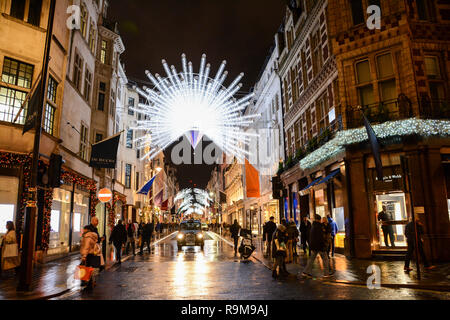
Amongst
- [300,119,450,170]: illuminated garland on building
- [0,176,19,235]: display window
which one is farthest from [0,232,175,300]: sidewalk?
[300,119,450,170]: illuminated garland on building

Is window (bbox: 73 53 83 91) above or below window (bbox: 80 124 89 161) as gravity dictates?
above

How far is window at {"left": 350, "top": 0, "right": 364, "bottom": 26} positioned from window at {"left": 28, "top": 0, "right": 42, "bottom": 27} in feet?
48.7

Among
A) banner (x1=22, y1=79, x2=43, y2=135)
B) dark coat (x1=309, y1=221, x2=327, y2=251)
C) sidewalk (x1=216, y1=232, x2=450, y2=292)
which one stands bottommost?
sidewalk (x1=216, y1=232, x2=450, y2=292)

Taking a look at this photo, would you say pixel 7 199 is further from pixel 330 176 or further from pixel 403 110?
pixel 403 110

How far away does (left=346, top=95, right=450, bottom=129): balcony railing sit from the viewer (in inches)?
592

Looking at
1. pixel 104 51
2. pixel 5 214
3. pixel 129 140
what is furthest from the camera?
pixel 129 140

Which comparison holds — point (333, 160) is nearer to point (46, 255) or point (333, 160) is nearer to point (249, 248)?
point (249, 248)

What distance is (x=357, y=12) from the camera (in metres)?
17.8

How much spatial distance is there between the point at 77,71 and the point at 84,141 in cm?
441

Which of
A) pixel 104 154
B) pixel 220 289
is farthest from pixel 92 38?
pixel 220 289

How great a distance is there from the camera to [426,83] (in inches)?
613

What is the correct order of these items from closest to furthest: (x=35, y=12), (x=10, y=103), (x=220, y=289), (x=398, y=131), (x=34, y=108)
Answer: (x=220, y=289) < (x=34, y=108) < (x=10, y=103) < (x=398, y=131) < (x=35, y=12)

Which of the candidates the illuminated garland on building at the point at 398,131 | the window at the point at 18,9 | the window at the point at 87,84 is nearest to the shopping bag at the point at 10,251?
the window at the point at 18,9

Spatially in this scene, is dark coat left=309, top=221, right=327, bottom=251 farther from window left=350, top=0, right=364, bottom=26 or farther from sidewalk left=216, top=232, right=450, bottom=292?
window left=350, top=0, right=364, bottom=26
